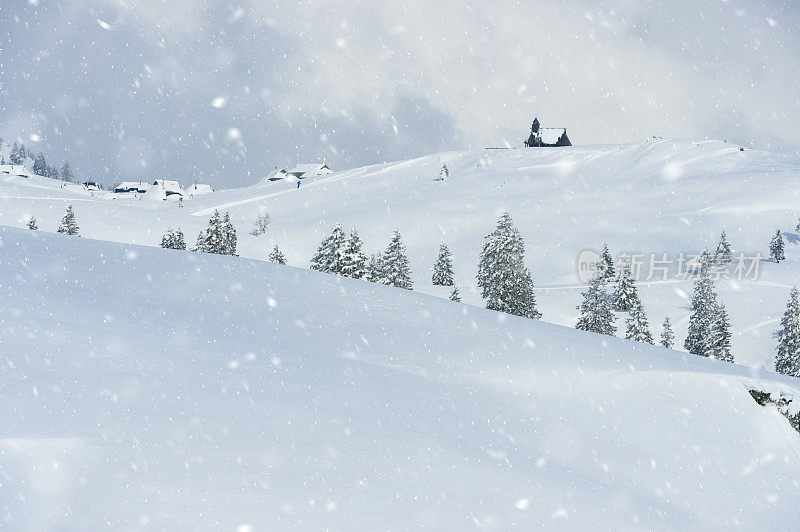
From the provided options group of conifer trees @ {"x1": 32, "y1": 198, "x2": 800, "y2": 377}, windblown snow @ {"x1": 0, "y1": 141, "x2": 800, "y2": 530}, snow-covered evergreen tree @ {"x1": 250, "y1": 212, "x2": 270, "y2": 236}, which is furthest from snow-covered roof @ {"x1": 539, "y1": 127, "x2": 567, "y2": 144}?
windblown snow @ {"x1": 0, "y1": 141, "x2": 800, "y2": 530}

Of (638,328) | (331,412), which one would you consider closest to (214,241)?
(638,328)

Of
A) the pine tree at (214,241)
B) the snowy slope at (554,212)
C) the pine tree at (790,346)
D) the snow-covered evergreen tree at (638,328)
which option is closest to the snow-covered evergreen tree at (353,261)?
the snowy slope at (554,212)

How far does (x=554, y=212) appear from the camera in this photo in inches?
3401

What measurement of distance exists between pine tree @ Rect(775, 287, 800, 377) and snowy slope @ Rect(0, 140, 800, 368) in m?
1.03

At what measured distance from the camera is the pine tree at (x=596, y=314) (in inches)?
1485

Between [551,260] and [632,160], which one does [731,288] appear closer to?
[551,260]

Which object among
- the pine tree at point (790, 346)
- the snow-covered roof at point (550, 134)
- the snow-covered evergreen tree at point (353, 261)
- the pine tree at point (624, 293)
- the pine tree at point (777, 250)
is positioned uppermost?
the snow-covered roof at point (550, 134)

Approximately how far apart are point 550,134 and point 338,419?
486ft

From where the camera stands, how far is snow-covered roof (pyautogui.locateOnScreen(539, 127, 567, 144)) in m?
145

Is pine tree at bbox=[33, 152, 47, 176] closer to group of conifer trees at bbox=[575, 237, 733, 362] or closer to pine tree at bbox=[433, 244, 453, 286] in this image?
pine tree at bbox=[433, 244, 453, 286]

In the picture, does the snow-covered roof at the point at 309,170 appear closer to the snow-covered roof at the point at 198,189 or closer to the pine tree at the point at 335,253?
the snow-covered roof at the point at 198,189

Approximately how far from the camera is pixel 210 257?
40.8 ft

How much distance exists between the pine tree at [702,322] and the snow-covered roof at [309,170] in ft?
415

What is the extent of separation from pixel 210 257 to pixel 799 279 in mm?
55226
